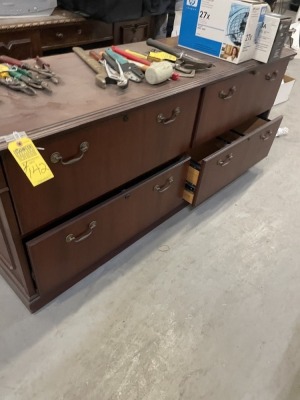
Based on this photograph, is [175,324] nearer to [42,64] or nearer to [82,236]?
[82,236]

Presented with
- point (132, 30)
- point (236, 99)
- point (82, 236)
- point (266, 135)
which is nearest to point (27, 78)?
point (82, 236)

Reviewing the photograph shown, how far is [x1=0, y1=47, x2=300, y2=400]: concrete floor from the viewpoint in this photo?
927 millimetres

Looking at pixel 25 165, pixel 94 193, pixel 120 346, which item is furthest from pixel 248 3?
pixel 120 346

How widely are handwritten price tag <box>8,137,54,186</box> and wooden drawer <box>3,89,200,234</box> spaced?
0.09 feet

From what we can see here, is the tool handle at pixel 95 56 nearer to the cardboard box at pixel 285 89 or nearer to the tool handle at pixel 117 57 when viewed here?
the tool handle at pixel 117 57

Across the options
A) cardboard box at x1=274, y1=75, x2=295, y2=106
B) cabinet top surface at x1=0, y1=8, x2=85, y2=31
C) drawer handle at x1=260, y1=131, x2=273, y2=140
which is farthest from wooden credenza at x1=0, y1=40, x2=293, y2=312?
cardboard box at x1=274, y1=75, x2=295, y2=106

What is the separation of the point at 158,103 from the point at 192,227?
26.1 inches

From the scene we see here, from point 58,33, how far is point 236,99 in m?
0.86

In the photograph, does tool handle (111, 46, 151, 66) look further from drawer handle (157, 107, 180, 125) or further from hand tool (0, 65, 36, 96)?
hand tool (0, 65, 36, 96)

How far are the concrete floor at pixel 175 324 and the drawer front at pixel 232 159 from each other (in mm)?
175

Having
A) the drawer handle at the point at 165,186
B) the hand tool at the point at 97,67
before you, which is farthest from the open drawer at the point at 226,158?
the hand tool at the point at 97,67

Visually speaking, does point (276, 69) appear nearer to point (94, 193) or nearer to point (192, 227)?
point (192, 227)

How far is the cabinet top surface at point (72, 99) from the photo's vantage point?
736 mm

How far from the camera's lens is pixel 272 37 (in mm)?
1183
